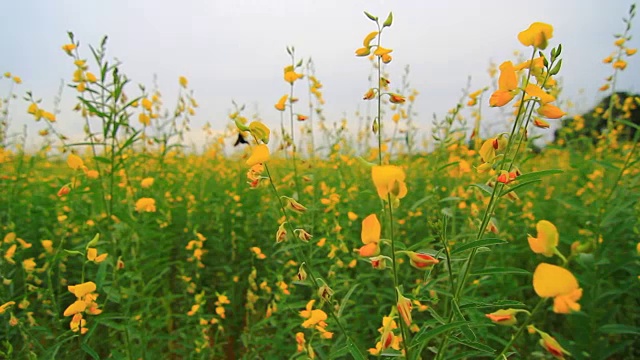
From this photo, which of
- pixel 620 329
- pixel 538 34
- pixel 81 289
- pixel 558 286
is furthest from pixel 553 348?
pixel 620 329

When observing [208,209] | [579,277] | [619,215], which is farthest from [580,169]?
[208,209]

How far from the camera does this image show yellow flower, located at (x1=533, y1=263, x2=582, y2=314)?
0.70 m

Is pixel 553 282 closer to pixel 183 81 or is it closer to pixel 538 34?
pixel 538 34

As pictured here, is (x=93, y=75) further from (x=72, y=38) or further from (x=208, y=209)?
(x=208, y=209)

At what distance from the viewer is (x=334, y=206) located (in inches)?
111

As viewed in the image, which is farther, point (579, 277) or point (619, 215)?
point (619, 215)

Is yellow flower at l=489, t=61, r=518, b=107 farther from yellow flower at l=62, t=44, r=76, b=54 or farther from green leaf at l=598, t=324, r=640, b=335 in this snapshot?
yellow flower at l=62, t=44, r=76, b=54

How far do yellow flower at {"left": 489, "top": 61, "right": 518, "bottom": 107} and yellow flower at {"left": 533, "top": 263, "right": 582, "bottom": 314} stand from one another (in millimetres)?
390

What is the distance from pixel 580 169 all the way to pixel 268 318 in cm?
226

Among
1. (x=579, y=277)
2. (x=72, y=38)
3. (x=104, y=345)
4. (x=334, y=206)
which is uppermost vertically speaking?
(x=72, y=38)

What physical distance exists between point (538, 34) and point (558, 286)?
547 mm

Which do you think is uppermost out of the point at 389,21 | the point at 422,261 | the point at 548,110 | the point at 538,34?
the point at 389,21

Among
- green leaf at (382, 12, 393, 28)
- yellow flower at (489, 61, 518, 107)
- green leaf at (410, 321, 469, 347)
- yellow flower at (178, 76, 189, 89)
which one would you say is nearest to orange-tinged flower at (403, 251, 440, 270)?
green leaf at (410, 321, 469, 347)

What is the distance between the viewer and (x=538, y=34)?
0.92 metres
